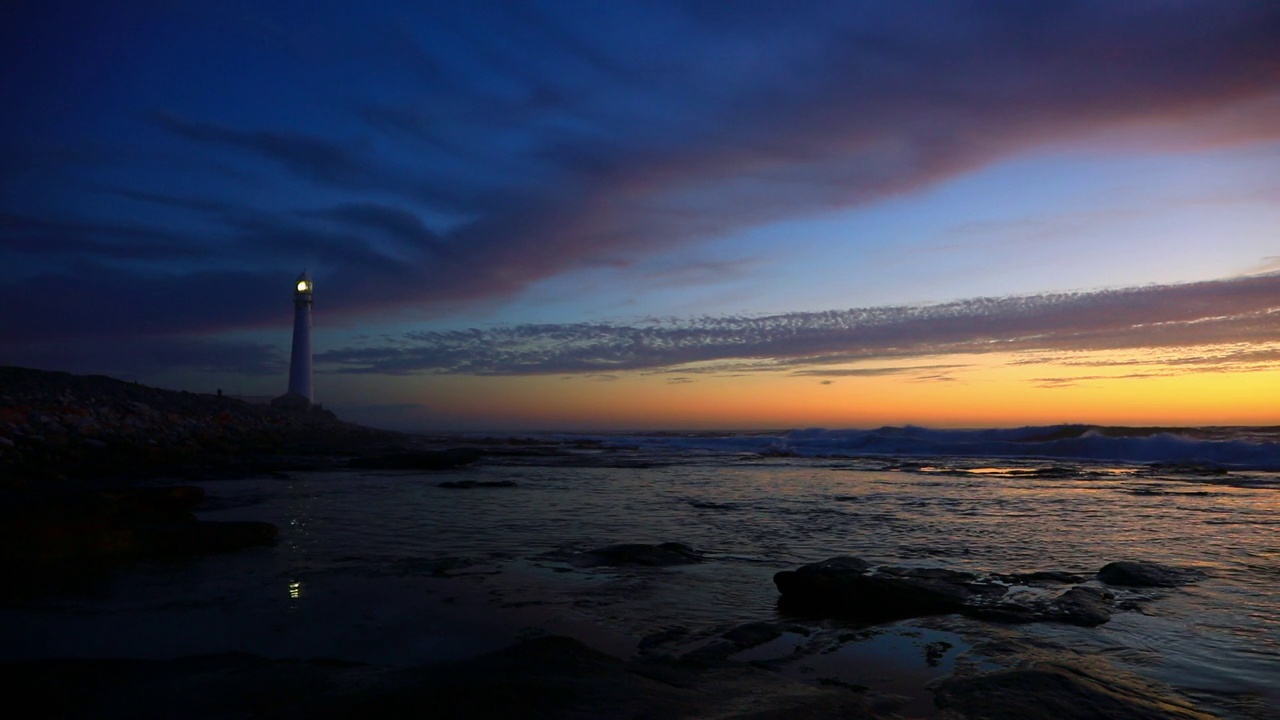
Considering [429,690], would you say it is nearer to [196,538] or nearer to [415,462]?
[196,538]

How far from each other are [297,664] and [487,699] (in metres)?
1.42

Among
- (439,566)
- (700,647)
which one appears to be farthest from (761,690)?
(439,566)

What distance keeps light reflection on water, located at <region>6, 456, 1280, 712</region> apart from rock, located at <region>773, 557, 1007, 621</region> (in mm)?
306

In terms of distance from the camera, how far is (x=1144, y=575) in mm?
6379

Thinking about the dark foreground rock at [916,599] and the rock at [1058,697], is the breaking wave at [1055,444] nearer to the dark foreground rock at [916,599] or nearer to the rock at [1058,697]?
the dark foreground rock at [916,599]

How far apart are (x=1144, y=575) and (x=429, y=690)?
643cm

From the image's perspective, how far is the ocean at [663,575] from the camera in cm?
438

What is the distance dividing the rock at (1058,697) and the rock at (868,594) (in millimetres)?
1437

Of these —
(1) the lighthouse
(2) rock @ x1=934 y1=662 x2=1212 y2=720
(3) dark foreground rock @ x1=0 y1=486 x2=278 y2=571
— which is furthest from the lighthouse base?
(2) rock @ x1=934 y1=662 x2=1212 y2=720

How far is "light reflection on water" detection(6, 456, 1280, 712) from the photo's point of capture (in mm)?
4605

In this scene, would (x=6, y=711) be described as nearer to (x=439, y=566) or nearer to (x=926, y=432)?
(x=439, y=566)

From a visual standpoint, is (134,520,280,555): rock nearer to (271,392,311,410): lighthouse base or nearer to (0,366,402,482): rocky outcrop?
(0,366,402,482): rocky outcrop

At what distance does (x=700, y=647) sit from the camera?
15.0ft

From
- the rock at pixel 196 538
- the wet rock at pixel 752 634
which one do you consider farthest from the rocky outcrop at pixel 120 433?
the wet rock at pixel 752 634
